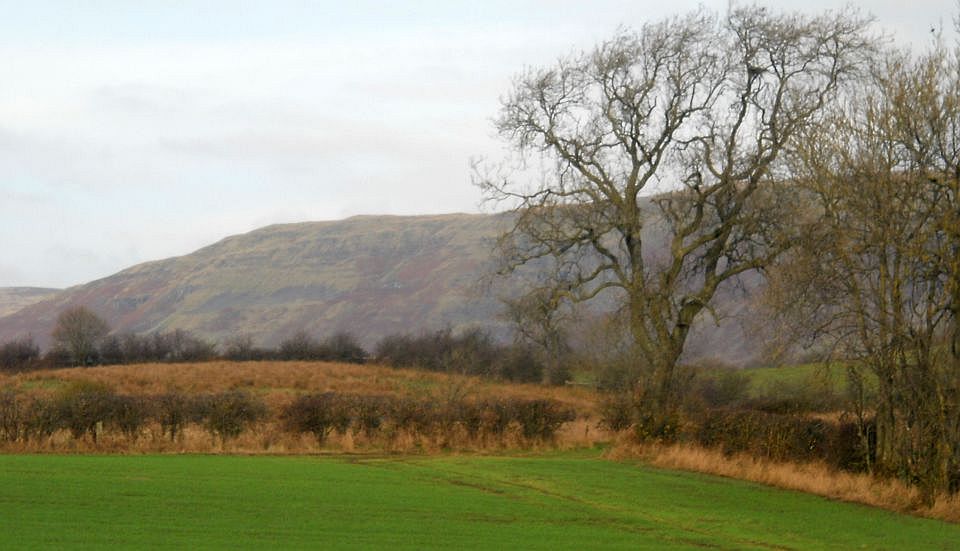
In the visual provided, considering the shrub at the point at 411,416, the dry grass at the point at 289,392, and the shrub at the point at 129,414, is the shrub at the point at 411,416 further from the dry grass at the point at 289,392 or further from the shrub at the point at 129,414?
the shrub at the point at 129,414

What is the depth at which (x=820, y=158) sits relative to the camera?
25.8 m

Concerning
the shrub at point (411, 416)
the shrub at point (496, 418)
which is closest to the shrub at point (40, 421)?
the shrub at point (411, 416)

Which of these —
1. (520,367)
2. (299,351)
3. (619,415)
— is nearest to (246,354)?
(299,351)

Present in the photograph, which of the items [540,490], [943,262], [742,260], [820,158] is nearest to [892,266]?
[943,262]

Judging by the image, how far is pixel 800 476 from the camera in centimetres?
2681

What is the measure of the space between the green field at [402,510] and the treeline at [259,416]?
158 inches

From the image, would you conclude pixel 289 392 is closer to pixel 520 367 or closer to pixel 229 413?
pixel 229 413

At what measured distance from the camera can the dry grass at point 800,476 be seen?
22.8 meters

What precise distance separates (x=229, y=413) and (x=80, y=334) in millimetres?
49711

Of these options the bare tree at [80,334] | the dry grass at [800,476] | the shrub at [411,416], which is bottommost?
the dry grass at [800,476]

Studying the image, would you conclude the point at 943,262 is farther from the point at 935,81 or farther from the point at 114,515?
the point at 114,515

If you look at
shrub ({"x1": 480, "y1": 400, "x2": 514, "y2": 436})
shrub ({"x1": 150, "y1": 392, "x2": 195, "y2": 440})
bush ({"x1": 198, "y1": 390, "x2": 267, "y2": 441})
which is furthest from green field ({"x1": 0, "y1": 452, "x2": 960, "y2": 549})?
Result: shrub ({"x1": 480, "y1": 400, "x2": 514, "y2": 436})

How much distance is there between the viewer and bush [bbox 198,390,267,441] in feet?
109

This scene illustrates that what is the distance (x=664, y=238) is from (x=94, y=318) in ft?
217
